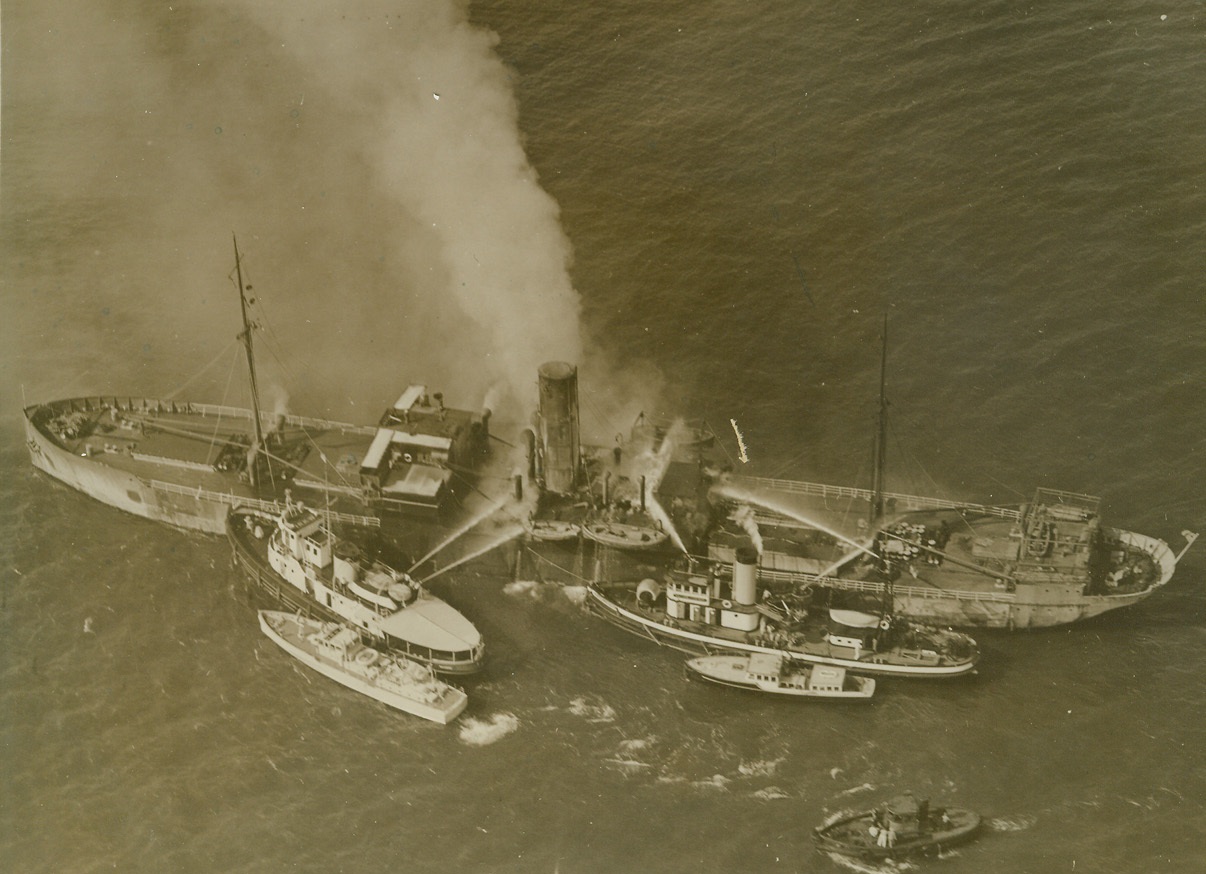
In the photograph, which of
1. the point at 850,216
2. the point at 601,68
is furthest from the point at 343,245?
the point at 850,216

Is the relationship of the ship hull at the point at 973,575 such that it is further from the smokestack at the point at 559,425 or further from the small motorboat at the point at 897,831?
the small motorboat at the point at 897,831

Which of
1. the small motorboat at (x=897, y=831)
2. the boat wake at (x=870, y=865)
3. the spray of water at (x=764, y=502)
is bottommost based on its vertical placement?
the boat wake at (x=870, y=865)

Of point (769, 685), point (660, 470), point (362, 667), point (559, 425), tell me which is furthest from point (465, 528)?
point (769, 685)

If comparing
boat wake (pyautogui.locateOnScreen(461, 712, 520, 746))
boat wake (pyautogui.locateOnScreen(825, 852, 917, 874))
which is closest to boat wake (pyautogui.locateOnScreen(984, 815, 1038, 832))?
boat wake (pyautogui.locateOnScreen(825, 852, 917, 874))

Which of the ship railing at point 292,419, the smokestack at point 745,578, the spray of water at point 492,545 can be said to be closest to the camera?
the smokestack at point 745,578

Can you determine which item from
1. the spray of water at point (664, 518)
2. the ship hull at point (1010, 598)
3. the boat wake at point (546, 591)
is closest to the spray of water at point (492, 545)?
the boat wake at point (546, 591)

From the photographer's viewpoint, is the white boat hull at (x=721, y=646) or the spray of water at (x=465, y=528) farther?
the spray of water at (x=465, y=528)

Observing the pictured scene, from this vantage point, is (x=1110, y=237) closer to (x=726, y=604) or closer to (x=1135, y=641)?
(x=1135, y=641)

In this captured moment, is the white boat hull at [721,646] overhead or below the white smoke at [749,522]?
below
